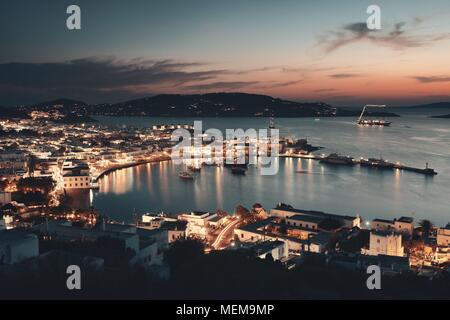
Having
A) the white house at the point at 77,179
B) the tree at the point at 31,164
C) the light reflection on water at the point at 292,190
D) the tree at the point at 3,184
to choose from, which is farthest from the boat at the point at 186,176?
the tree at the point at 3,184

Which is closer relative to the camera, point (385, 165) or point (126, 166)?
point (385, 165)

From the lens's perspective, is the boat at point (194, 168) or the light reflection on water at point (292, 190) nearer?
the light reflection on water at point (292, 190)

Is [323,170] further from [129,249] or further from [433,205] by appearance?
[129,249]

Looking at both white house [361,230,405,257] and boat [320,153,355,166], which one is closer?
white house [361,230,405,257]

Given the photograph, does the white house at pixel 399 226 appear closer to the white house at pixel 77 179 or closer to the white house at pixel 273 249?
the white house at pixel 273 249

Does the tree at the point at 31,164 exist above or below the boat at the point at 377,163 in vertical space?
above

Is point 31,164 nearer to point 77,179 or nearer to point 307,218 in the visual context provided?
point 77,179

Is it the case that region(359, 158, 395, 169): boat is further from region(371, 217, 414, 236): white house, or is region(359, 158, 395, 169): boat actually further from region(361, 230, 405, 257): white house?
region(361, 230, 405, 257): white house

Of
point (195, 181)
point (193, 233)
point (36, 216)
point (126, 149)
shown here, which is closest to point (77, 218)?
point (36, 216)

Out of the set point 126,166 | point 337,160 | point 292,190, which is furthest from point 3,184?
point 337,160

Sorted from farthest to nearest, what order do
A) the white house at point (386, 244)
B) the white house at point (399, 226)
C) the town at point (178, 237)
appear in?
the white house at point (399, 226) < the white house at point (386, 244) < the town at point (178, 237)

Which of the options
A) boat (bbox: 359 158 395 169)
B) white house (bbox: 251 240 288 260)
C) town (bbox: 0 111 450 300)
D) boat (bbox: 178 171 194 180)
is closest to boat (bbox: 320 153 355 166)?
boat (bbox: 359 158 395 169)

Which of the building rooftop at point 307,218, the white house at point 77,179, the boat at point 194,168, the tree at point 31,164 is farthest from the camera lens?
the boat at point 194,168
